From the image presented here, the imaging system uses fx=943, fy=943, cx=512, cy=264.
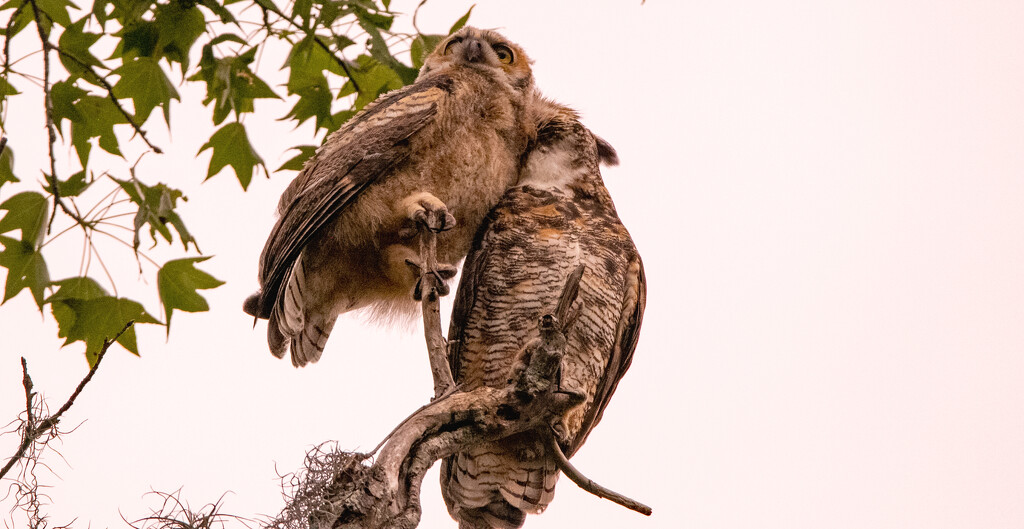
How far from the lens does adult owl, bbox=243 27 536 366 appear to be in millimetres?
2660

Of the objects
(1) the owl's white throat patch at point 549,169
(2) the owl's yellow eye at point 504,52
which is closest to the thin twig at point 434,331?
(1) the owl's white throat patch at point 549,169

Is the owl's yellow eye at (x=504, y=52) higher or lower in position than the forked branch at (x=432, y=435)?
higher

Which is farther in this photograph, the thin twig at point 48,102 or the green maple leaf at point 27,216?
the green maple leaf at point 27,216

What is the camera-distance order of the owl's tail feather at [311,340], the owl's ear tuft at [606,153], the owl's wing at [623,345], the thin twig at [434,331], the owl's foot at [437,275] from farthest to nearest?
the owl's ear tuft at [606,153] < the owl's wing at [623,345] < the owl's tail feather at [311,340] < the owl's foot at [437,275] < the thin twig at [434,331]

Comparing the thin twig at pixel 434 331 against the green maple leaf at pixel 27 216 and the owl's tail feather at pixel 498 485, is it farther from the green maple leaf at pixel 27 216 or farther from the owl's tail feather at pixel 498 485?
the green maple leaf at pixel 27 216

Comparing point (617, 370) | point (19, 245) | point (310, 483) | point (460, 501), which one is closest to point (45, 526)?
point (310, 483)

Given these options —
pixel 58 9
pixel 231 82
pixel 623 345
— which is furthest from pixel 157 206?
pixel 623 345

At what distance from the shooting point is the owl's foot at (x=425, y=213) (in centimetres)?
249

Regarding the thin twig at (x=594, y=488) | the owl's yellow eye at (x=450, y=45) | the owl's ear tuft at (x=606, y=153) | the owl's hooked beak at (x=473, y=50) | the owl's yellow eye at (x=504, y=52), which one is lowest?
the thin twig at (x=594, y=488)

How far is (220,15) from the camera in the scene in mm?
2156

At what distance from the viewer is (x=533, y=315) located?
8.80 feet

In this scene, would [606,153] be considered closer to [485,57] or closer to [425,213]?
[485,57]

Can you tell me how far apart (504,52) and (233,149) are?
39.4 inches

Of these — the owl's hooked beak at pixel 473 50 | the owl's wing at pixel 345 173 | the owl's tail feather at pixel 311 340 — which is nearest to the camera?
the owl's wing at pixel 345 173
